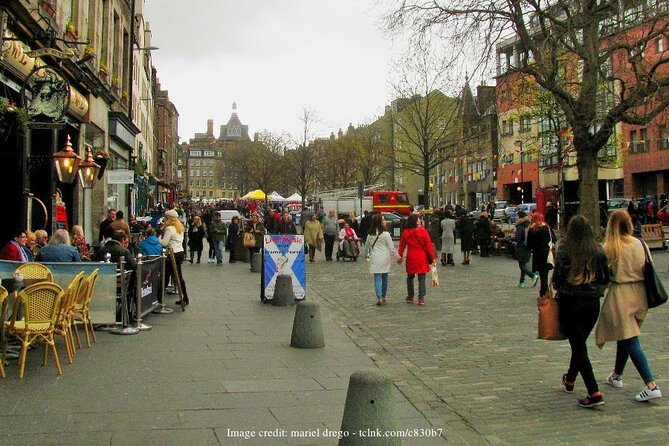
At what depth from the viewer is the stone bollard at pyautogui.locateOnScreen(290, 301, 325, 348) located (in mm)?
9266

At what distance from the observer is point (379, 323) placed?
11.6m

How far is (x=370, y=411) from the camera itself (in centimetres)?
476

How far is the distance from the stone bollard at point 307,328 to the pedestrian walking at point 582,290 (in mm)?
3581

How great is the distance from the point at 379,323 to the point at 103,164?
13.0 meters

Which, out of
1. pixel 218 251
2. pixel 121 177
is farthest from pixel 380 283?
pixel 121 177

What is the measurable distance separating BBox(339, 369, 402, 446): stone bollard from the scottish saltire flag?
8.98 meters

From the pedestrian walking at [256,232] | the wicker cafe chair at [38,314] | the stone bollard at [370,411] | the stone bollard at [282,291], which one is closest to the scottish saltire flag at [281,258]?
the stone bollard at [282,291]

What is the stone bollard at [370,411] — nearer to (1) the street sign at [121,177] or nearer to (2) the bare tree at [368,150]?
(1) the street sign at [121,177]

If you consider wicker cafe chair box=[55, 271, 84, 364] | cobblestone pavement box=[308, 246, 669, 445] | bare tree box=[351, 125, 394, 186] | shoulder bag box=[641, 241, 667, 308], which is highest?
bare tree box=[351, 125, 394, 186]

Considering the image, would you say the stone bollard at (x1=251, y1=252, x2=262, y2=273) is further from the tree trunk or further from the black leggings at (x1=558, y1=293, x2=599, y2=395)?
the black leggings at (x1=558, y1=293, x2=599, y2=395)

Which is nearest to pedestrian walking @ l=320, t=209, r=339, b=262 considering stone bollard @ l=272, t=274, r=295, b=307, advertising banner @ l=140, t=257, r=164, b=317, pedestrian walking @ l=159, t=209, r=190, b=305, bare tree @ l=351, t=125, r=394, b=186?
stone bollard @ l=272, t=274, r=295, b=307

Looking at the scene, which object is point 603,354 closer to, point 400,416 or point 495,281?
point 400,416

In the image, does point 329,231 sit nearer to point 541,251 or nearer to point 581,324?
point 541,251

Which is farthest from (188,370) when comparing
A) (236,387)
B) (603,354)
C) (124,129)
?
(124,129)
